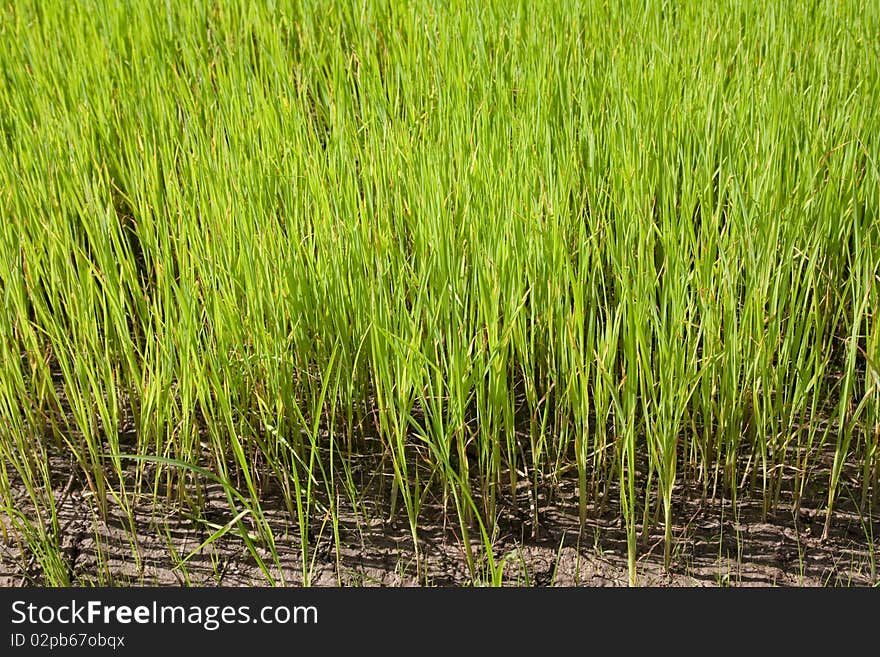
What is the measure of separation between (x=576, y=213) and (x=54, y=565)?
95 cm

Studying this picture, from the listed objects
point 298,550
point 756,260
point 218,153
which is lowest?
point 298,550

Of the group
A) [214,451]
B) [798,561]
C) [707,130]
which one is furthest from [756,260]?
[214,451]

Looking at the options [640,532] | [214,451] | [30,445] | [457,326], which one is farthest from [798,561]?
[30,445]

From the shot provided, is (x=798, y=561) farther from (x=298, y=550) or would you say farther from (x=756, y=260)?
(x=298, y=550)

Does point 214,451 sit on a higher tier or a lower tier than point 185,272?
lower

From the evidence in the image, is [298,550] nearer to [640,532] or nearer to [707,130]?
[640,532]

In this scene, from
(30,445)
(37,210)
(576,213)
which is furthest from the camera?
(37,210)

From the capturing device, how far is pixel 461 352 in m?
1.21

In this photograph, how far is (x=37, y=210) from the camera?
1567 mm

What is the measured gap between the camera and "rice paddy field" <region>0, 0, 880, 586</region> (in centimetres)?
121

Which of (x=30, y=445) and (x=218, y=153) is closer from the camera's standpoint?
(x=30, y=445)

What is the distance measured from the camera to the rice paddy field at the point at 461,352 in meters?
1.21

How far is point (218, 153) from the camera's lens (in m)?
1.58

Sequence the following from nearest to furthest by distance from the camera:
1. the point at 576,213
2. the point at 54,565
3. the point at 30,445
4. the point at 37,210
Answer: the point at 54,565
the point at 30,445
the point at 576,213
the point at 37,210
